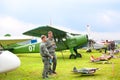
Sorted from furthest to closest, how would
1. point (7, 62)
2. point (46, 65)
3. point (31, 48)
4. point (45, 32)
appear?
point (31, 48), point (45, 32), point (46, 65), point (7, 62)

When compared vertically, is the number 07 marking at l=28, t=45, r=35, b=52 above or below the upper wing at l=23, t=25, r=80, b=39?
below

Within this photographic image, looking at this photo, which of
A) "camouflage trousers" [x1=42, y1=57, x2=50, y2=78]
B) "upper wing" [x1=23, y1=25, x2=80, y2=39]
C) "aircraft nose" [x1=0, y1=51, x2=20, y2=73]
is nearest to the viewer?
"aircraft nose" [x1=0, y1=51, x2=20, y2=73]

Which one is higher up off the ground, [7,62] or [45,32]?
[45,32]

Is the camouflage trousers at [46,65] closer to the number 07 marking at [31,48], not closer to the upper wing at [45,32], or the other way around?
the upper wing at [45,32]

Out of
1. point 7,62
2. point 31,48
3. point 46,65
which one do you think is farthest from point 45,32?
point 7,62

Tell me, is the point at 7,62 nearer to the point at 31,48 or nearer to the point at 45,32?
the point at 45,32

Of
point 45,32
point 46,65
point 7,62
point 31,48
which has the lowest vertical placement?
point 46,65

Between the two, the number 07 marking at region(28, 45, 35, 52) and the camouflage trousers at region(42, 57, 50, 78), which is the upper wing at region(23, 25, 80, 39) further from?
the camouflage trousers at region(42, 57, 50, 78)

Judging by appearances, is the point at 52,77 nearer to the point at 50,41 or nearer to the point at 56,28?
the point at 50,41

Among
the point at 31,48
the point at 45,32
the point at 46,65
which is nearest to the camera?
the point at 46,65

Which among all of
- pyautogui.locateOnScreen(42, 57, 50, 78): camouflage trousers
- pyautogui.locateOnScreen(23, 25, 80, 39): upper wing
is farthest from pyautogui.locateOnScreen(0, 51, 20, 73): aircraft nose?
pyautogui.locateOnScreen(23, 25, 80, 39): upper wing

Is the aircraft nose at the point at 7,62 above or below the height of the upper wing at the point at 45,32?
below

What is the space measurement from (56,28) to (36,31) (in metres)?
1.43

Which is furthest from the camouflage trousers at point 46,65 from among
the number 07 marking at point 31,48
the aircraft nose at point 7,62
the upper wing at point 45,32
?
the number 07 marking at point 31,48
